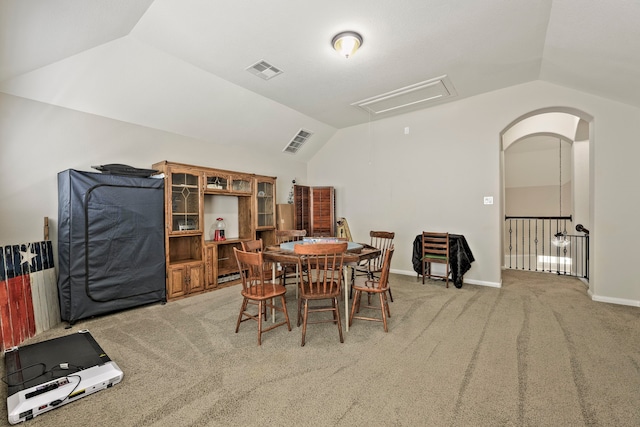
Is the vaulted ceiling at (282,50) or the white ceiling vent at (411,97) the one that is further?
the white ceiling vent at (411,97)

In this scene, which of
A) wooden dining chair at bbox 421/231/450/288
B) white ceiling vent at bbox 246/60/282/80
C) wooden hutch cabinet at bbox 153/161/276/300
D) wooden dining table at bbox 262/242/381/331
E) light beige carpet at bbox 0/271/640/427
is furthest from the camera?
wooden dining chair at bbox 421/231/450/288

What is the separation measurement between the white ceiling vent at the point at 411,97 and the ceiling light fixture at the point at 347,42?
4.90 feet

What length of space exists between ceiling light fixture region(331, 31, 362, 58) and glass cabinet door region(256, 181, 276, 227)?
2.83 m

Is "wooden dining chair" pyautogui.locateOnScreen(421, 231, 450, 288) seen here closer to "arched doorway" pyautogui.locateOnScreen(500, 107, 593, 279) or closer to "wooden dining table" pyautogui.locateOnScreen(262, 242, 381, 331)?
"wooden dining table" pyautogui.locateOnScreen(262, 242, 381, 331)

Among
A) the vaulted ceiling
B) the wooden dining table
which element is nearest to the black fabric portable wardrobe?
the vaulted ceiling

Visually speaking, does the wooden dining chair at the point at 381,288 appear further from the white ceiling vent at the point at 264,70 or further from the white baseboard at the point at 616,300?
the white baseboard at the point at 616,300

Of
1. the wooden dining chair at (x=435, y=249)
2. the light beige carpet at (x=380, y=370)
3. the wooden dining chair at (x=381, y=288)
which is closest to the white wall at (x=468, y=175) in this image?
the wooden dining chair at (x=435, y=249)

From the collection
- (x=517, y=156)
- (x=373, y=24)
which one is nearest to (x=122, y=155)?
(x=373, y=24)

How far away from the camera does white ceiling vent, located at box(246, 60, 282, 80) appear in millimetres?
3445

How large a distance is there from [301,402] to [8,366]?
7.33ft

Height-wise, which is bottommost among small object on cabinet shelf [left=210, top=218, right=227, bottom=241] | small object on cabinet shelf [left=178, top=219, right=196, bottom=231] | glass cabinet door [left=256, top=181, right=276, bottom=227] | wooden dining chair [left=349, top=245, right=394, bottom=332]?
wooden dining chair [left=349, top=245, right=394, bottom=332]

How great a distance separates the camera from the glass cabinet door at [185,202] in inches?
155

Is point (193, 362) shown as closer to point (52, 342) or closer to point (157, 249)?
point (52, 342)

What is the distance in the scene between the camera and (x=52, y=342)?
2.46 m
